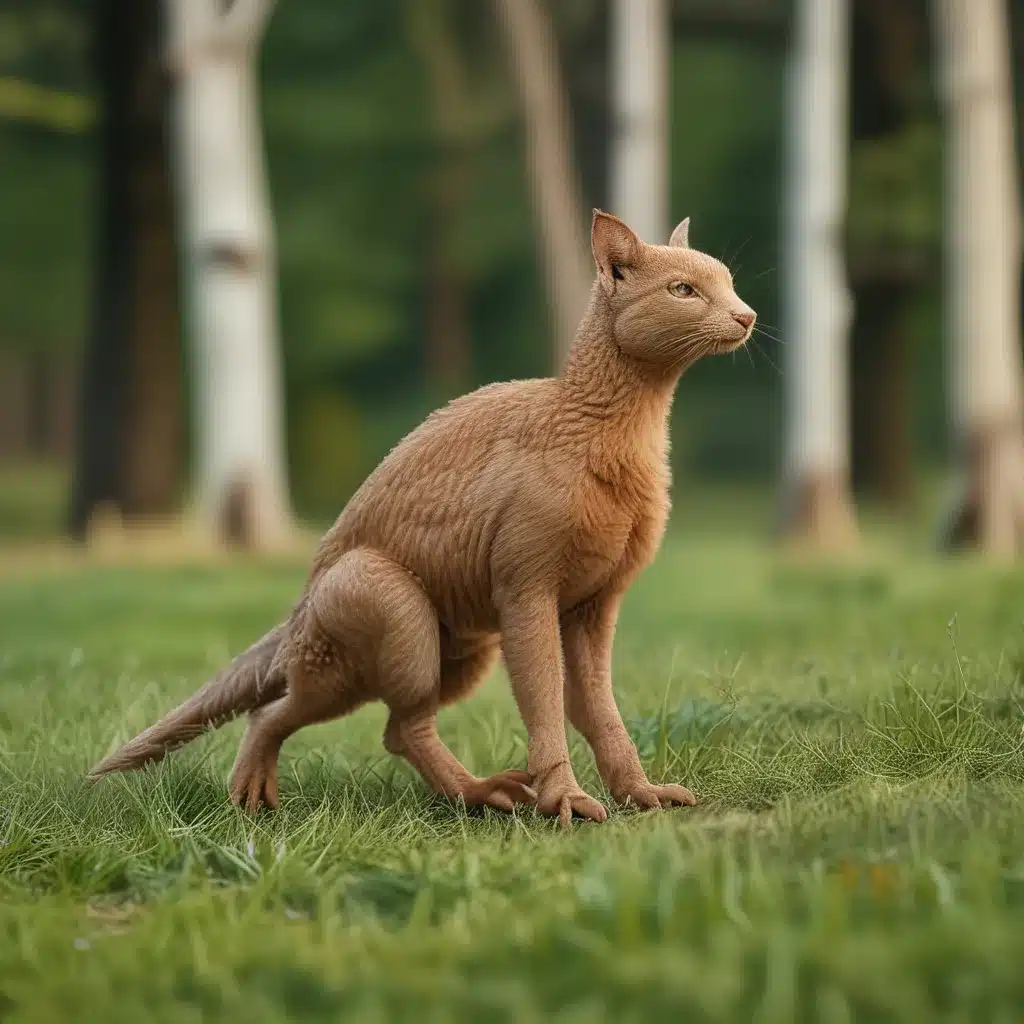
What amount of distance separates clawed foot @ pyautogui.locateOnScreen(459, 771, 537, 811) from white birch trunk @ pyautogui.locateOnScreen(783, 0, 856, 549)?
8894 mm

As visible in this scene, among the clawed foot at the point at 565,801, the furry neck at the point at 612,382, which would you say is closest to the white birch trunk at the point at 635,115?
the furry neck at the point at 612,382

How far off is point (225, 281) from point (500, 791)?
8021mm

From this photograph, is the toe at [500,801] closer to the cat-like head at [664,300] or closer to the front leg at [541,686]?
the front leg at [541,686]

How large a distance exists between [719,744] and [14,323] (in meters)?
18.2

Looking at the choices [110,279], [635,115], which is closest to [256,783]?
[635,115]

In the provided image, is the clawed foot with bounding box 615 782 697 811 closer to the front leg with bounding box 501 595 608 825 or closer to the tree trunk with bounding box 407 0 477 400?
the front leg with bounding box 501 595 608 825

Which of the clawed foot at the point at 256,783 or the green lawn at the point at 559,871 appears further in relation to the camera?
the clawed foot at the point at 256,783

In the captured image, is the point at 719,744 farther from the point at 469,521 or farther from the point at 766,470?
the point at 766,470

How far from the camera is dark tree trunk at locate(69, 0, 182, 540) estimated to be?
546 inches

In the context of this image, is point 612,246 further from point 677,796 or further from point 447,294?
point 447,294

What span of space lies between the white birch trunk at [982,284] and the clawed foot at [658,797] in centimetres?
786

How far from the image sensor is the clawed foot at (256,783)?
4.44 m

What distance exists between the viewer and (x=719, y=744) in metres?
4.76

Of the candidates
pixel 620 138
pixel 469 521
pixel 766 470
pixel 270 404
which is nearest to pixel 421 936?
pixel 469 521
